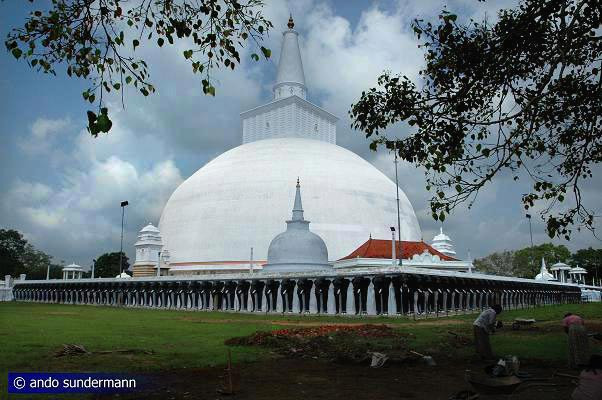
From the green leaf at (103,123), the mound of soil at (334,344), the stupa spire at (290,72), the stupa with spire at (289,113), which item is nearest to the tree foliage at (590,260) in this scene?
the stupa with spire at (289,113)

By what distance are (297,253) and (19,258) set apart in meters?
77.9

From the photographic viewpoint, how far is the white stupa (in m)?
56.6

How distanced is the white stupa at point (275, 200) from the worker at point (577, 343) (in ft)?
143

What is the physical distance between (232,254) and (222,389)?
47.2 metres

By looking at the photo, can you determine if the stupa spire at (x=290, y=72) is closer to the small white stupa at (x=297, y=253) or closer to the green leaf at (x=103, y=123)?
the small white stupa at (x=297, y=253)

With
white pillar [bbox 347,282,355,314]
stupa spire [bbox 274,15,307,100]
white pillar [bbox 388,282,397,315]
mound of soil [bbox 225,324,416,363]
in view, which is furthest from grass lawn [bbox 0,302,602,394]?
stupa spire [bbox 274,15,307,100]

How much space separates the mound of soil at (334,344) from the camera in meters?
13.3

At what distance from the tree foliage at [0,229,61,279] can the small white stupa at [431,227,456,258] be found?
2698 inches

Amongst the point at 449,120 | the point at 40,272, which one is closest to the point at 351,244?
the point at 449,120

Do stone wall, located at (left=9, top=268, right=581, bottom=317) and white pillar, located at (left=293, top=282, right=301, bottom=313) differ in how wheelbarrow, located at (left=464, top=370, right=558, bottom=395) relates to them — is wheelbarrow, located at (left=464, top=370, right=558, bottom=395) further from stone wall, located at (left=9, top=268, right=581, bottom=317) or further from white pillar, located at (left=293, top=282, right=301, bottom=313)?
white pillar, located at (left=293, top=282, right=301, bottom=313)

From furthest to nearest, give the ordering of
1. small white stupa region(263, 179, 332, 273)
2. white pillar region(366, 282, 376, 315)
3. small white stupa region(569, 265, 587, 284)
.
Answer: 1. small white stupa region(569, 265, 587, 284)
2. small white stupa region(263, 179, 332, 273)
3. white pillar region(366, 282, 376, 315)

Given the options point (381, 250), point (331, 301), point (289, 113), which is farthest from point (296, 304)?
point (289, 113)

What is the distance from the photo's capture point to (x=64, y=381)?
9.12 metres

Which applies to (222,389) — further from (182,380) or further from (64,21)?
(64,21)
